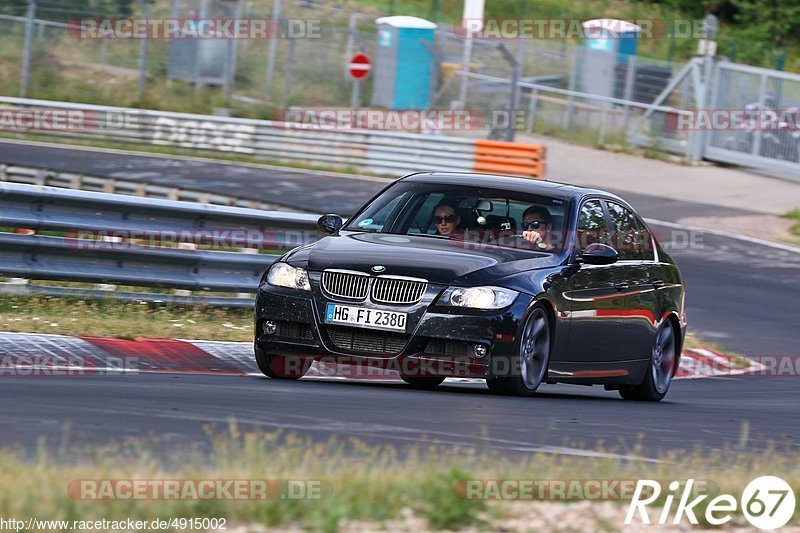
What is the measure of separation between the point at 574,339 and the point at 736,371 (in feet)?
15.7

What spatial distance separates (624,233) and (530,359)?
6.68 feet

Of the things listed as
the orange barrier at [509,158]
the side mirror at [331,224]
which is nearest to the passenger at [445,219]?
the side mirror at [331,224]

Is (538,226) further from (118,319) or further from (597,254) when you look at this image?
(118,319)

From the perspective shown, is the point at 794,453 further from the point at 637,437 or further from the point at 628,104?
the point at 628,104

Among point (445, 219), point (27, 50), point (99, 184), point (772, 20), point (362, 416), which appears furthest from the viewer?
point (772, 20)

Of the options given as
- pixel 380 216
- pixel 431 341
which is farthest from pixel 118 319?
pixel 431 341

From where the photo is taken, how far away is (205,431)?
660 centimetres

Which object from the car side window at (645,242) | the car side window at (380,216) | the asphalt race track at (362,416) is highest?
the car side window at (380,216)

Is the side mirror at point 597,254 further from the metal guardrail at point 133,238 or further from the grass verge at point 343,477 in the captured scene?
the metal guardrail at point 133,238

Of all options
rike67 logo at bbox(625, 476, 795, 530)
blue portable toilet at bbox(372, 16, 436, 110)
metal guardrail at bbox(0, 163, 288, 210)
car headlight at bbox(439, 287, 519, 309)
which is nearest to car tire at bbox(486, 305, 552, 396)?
car headlight at bbox(439, 287, 519, 309)

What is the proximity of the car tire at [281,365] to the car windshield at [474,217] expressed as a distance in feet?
3.47

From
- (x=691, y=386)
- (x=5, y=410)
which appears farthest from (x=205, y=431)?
(x=691, y=386)

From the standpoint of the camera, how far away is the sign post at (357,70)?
32156 mm

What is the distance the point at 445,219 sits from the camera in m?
10.0
